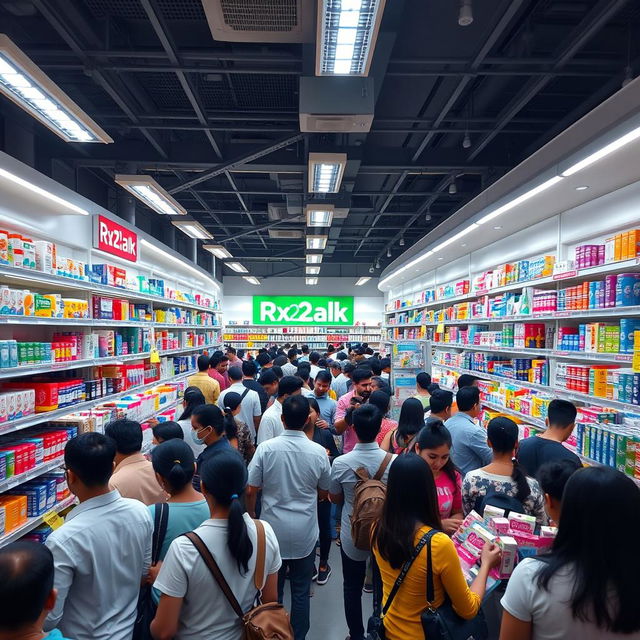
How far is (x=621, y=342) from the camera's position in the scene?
13.4 ft

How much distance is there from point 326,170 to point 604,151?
294 cm

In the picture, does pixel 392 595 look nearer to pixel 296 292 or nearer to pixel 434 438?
pixel 434 438

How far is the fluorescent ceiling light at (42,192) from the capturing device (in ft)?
12.7

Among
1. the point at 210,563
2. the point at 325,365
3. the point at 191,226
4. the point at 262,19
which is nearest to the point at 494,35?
the point at 262,19

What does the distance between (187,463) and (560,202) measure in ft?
15.9

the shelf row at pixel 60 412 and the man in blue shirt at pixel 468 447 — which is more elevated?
the shelf row at pixel 60 412

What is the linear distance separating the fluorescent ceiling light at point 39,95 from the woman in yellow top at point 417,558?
337 cm

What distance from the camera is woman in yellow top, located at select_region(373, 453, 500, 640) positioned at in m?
1.92

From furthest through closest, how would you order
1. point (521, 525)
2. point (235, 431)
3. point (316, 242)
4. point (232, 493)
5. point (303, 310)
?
1. point (303, 310)
2. point (316, 242)
3. point (235, 431)
4. point (521, 525)
5. point (232, 493)

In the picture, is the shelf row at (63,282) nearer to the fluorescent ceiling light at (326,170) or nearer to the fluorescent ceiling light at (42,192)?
the fluorescent ceiling light at (42,192)

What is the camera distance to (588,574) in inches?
56.6

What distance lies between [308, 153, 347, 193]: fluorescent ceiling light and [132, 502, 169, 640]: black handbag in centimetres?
387

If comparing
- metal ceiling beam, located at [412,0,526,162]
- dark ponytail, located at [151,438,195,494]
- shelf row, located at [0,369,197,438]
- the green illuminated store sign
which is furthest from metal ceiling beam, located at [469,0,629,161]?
the green illuminated store sign

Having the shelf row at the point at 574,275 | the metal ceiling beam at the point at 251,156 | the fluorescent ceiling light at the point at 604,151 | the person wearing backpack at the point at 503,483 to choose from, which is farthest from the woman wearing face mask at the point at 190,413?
the shelf row at the point at 574,275
